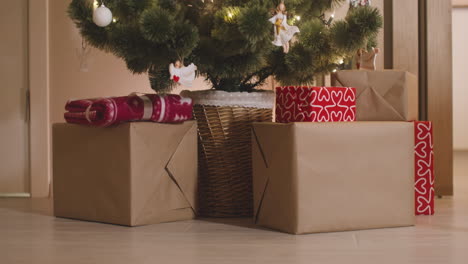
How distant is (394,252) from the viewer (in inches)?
47.4

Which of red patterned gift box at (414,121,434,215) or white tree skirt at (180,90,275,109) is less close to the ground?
white tree skirt at (180,90,275,109)

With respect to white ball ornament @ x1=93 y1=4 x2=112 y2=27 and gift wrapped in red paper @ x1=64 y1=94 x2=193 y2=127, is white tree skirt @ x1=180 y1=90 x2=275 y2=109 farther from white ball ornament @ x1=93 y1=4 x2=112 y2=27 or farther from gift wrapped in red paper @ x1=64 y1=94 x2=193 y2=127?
white ball ornament @ x1=93 y1=4 x2=112 y2=27

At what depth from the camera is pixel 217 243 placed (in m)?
1.31

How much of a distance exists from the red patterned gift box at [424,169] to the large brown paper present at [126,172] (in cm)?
63

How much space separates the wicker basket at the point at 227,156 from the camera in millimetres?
1674

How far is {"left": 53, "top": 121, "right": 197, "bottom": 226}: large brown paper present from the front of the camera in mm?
1518

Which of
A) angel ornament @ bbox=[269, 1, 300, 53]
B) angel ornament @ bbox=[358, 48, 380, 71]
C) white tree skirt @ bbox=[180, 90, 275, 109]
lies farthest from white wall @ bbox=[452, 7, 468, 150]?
angel ornament @ bbox=[269, 1, 300, 53]

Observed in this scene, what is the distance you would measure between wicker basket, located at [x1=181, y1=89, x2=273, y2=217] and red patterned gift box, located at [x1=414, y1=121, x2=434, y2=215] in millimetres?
465

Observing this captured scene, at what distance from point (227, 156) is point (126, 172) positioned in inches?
12.0

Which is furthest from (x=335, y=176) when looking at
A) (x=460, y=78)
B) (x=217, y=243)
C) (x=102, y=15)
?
(x=460, y=78)

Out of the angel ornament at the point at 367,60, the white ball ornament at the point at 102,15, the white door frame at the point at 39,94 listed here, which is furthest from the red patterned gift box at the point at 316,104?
the white door frame at the point at 39,94

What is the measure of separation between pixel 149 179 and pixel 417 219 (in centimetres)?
73

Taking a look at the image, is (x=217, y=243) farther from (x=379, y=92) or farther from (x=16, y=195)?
(x=16, y=195)

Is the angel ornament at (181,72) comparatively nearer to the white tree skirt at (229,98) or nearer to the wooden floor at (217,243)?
the white tree skirt at (229,98)
